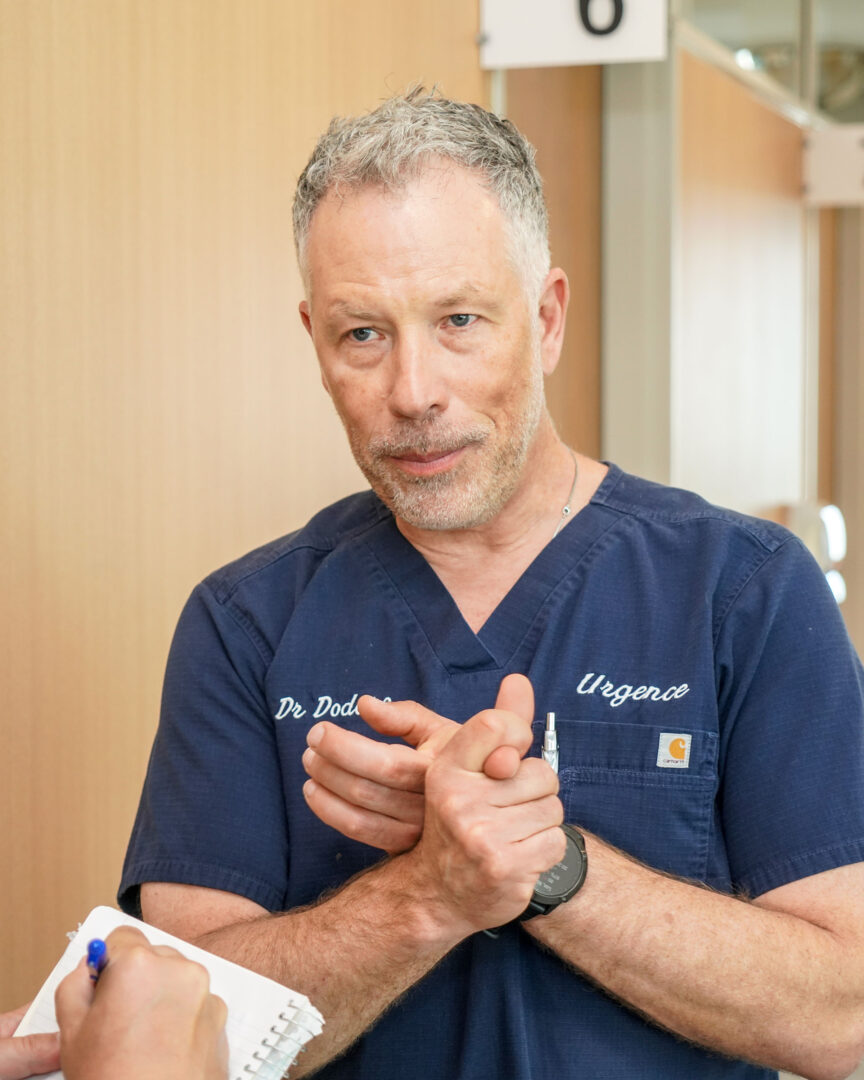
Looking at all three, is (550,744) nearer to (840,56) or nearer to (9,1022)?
(9,1022)

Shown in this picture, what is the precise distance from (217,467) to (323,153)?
54cm

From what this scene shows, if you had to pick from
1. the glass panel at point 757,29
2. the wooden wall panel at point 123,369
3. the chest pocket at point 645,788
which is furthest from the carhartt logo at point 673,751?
the glass panel at point 757,29

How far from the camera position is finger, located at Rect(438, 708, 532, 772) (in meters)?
0.89

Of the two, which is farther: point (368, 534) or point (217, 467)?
point (217, 467)

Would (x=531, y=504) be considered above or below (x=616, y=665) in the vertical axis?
above

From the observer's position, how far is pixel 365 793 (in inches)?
38.8

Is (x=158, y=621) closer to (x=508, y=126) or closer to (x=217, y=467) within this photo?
(x=217, y=467)

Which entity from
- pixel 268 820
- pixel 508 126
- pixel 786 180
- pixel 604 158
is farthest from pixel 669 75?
pixel 268 820

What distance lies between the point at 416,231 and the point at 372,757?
1.64 ft

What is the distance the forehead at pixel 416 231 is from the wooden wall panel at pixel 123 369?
0.39 m

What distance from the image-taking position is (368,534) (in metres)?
1.32

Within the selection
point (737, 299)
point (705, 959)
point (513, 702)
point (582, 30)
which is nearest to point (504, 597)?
point (513, 702)

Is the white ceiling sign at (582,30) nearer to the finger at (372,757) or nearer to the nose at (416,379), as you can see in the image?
the nose at (416,379)

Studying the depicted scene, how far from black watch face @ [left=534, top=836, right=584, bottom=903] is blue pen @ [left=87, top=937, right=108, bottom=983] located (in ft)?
1.14
